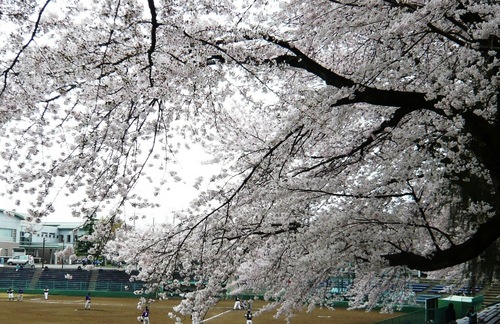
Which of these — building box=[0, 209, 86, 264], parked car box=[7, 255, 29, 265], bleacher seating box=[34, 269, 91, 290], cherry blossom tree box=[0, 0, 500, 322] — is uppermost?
cherry blossom tree box=[0, 0, 500, 322]

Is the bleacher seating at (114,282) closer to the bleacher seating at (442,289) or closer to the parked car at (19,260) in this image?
the parked car at (19,260)

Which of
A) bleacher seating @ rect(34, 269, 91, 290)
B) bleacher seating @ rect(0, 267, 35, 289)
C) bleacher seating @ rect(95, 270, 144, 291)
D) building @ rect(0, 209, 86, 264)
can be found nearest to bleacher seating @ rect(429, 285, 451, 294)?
bleacher seating @ rect(95, 270, 144, 291)

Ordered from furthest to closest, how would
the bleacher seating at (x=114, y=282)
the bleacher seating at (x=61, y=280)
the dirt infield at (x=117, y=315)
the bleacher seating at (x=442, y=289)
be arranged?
the bleacher seating at (x=61, y=280) → the bleacher seating at (x=114, y=282) → the dirt infield at (x=117, y=315) → the bleacher seating at (x=442, y=289)

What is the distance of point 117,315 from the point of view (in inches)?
913

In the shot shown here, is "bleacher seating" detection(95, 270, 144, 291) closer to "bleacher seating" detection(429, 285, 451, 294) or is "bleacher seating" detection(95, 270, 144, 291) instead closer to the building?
the building

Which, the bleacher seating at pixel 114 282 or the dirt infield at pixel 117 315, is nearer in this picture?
the dirt infield at pixel 117 315

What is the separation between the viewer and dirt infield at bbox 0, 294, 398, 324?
20923 mm

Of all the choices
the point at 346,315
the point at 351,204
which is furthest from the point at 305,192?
the point at 346,315

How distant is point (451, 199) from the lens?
21.6 ft

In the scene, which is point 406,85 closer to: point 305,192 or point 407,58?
point 407,58

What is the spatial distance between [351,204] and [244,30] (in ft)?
8.96

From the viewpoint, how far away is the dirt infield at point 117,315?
68.6 feet

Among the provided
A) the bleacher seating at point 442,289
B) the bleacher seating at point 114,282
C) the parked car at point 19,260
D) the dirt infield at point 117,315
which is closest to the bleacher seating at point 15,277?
the parked car at point 19,260

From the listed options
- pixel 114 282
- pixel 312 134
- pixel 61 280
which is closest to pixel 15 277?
pixel 61 280
